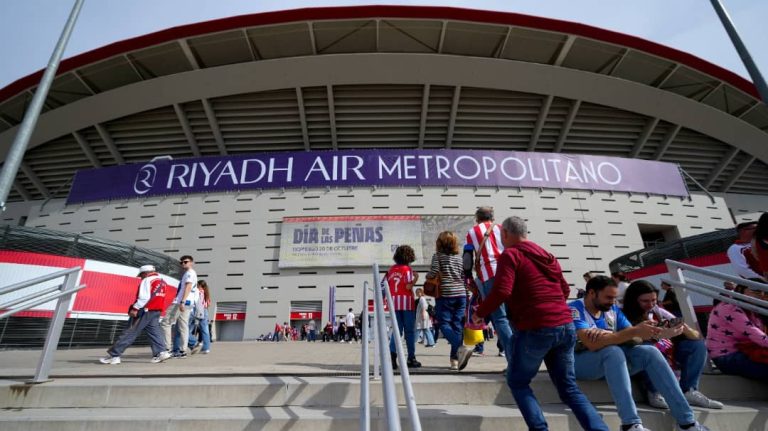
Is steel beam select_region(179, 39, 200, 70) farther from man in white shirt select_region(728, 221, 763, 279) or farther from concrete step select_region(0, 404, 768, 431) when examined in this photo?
man in white shirt select_region(728, 221, 763, 279)

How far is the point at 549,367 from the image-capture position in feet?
6.53

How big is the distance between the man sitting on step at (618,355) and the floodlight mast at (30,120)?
4.37m

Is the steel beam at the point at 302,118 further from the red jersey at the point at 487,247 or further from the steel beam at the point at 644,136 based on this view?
the steel beam at the point at 644,136

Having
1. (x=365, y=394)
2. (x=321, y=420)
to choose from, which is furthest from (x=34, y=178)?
(x=365, y=394)

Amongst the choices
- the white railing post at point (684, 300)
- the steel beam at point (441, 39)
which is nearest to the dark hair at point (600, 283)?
the white railing post at point (684, 300)

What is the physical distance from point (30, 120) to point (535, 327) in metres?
5.01

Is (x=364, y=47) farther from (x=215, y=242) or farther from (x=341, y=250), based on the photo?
(x=215, y=242)

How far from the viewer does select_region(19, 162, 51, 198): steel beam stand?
58.5ft

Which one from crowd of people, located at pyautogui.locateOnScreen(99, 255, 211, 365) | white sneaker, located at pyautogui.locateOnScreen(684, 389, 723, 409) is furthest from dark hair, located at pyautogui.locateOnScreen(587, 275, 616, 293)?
crowd of people, located at pyautogui.locateOnScreen(99, 255, 211, 365)

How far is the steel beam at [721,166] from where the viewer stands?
706 inches

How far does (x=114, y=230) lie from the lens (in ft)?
47.6

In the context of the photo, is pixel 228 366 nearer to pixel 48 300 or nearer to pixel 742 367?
pixel 48 300

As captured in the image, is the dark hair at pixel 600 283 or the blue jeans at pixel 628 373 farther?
the dark hair at pixel 600 283

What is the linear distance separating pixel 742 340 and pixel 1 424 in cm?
520
